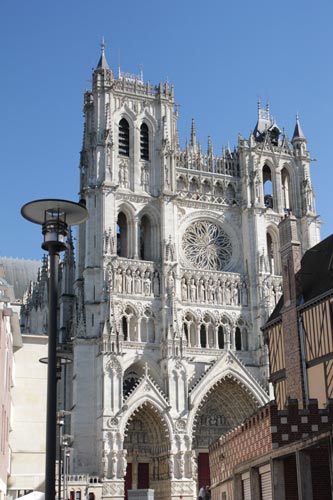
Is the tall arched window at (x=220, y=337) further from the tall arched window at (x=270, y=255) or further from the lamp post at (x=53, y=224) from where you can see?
the lamp post at (x=53, y=224)

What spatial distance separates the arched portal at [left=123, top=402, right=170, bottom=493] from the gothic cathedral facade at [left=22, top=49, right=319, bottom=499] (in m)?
0.06

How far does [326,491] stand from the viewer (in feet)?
52.5

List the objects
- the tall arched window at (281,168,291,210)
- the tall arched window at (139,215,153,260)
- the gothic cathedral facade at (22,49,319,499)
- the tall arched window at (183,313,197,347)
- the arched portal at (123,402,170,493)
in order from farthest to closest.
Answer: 1. the tall arched window at (281,168,291,210)
2. the tall arched window at (139,215,153,260)
3. the tall arched window at (183,313,197,347)
4. the arched portal at (123,402,170,493)
5. the gothic cathedral facade at (22,49,319,499)

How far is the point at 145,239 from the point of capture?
43156 mm

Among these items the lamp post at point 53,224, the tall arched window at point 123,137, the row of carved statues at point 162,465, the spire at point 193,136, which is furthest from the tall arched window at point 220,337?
the lamp post at point 53,224

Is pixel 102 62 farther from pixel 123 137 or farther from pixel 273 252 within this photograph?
pixel 273 252

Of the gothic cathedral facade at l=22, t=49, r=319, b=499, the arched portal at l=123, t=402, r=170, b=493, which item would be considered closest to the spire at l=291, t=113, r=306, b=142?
the gothic cathedral facade at l=22, t=49, r=319, b=499

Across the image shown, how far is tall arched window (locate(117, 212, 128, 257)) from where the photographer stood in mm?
42269

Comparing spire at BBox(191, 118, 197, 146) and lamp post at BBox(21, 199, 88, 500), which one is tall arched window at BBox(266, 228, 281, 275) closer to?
spire at BBox(191, 118, 197, 146)

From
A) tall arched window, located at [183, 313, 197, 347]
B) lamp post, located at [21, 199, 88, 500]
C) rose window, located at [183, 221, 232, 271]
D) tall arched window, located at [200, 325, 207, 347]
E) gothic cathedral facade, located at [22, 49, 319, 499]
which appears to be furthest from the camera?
rose window, located at [183, 221, 232, 271]

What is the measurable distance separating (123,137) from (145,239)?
6.05 metres

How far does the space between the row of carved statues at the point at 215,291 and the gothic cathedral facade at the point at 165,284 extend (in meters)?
0.06

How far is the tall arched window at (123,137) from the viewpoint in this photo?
43.3 metres

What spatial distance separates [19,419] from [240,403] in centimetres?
1847
